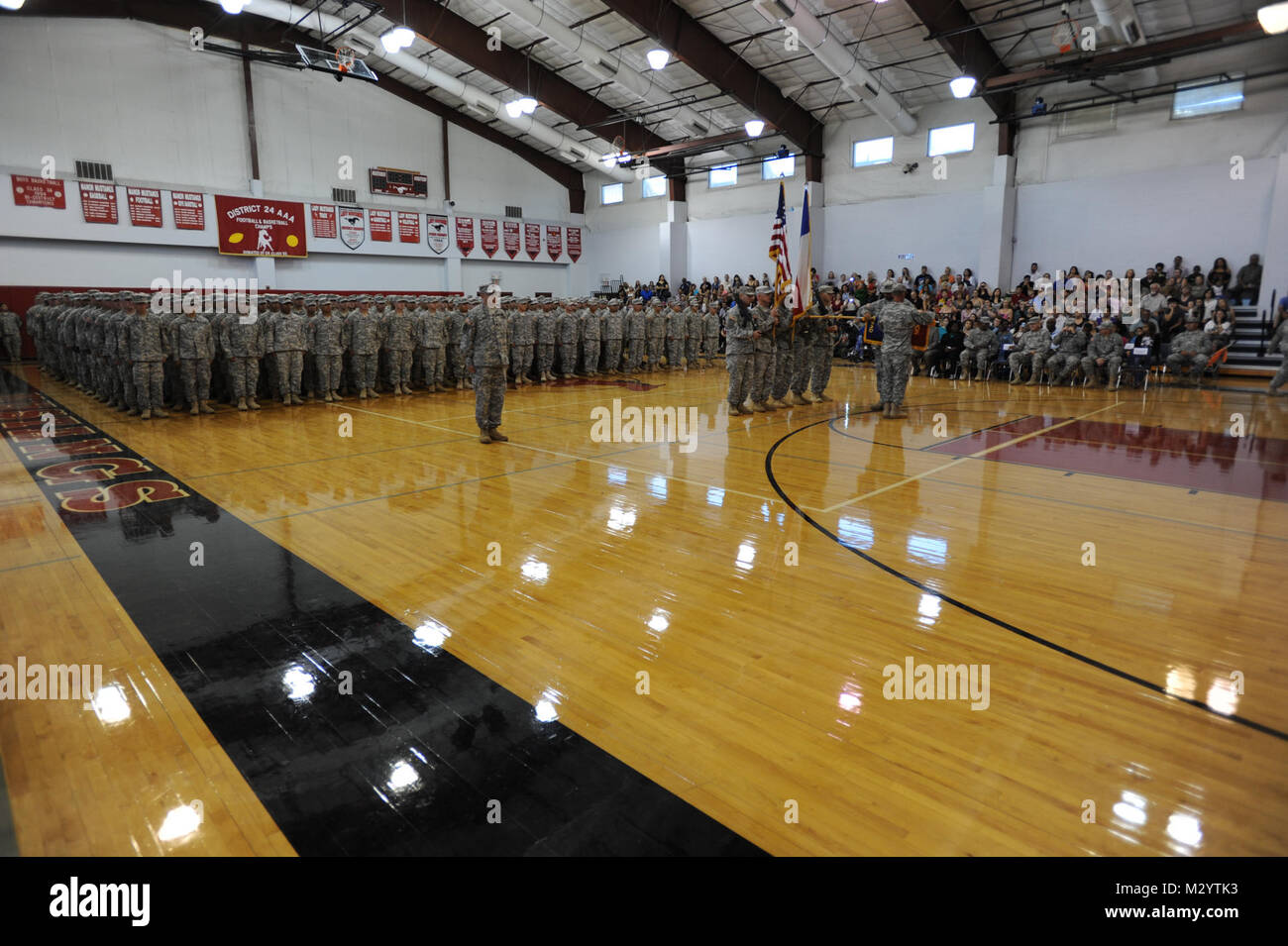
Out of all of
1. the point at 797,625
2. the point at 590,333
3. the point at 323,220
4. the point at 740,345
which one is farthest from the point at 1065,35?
the point at 323,220

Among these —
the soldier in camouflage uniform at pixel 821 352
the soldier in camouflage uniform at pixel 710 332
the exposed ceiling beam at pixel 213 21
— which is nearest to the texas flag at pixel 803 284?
the soldier in camouflage uniform at pixel 821 352

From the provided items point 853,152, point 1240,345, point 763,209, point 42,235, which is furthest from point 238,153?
point 1240,345

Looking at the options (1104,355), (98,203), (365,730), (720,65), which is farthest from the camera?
(98,203)

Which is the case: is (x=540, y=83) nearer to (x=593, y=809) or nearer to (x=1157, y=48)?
(x=1157, y=48)

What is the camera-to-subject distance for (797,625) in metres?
3.48

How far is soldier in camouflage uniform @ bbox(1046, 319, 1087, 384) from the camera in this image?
13289 mm

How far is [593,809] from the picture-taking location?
7.25 feet

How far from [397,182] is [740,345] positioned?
17524 millimetres

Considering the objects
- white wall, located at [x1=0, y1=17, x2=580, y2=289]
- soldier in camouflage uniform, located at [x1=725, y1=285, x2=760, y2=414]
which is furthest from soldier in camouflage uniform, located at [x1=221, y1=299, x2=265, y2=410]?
white wall, located at [x1=0, y1=17, x2=580, y2=289]

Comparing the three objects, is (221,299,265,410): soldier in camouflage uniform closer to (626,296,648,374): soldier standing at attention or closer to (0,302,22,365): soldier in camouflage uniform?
(626,296,648,374): soldier standing at attention

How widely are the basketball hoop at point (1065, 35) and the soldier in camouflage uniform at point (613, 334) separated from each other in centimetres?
943

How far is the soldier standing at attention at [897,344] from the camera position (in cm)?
892

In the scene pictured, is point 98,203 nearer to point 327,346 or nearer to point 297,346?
point 327,346

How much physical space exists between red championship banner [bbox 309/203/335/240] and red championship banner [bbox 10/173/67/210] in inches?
224
